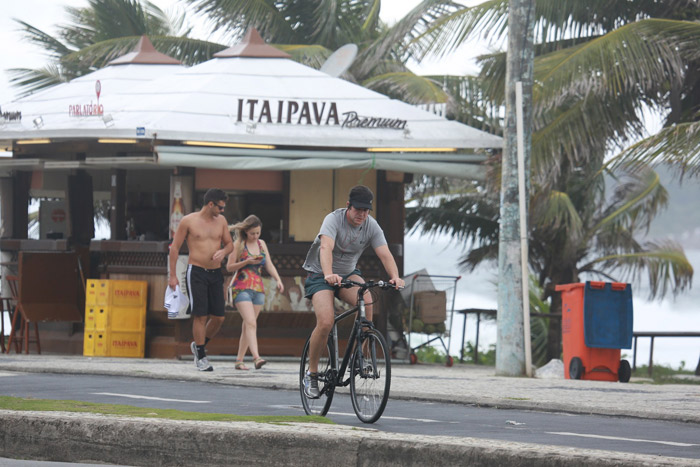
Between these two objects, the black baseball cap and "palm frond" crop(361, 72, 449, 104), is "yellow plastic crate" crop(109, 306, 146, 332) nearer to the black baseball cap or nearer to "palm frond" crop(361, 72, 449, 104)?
"palm frond" crop(361, 72, 449, 104)

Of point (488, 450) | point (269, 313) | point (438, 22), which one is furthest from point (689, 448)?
point (438, 22)

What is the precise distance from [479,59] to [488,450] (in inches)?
697

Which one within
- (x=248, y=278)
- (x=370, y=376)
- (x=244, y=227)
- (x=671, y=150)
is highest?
(x=671, y=150)

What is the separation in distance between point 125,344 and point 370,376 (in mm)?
10585

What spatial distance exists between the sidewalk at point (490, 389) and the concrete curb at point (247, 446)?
12.0 ft

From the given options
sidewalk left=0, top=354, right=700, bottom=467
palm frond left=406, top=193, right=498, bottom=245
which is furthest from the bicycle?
palm frond left=406, top=193, right=498, bottom=245

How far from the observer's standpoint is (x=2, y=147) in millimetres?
20703

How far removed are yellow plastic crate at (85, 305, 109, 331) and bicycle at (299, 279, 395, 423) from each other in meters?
9.77

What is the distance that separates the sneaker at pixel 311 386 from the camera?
917cm

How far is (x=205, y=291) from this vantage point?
1394 centimetres

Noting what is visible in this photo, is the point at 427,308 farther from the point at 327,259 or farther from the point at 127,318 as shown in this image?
the point at 327,259

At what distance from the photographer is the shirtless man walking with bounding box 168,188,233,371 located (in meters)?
13.9

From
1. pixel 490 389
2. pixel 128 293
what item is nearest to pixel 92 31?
pixel 128 293

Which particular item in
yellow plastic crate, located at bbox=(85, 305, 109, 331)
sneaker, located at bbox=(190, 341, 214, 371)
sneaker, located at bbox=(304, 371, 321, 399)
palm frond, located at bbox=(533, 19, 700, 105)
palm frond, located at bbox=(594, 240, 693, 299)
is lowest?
sneaker, located at bbox=(190, 341, 214, 371)
